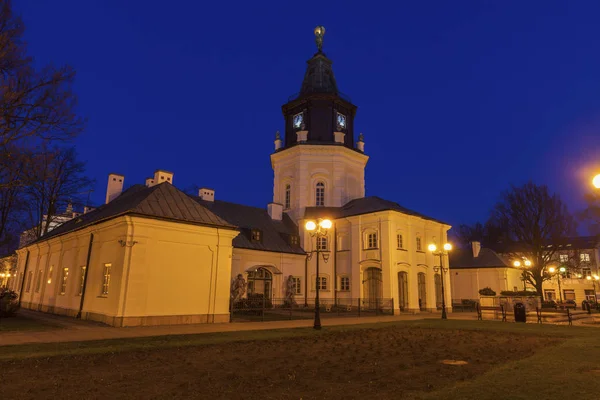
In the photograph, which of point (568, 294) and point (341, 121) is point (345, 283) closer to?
point (341, 121)

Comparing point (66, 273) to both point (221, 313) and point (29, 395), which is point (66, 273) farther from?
point (29, 395)

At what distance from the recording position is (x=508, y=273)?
145 feet

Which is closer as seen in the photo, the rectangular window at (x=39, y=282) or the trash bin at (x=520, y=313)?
the trash bin at (x=520, y=313)

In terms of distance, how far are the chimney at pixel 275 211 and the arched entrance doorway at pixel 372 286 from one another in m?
9.75

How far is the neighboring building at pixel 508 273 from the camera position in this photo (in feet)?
145

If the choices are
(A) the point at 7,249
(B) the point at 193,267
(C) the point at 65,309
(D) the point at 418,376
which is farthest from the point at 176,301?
(A) the point at 7,249

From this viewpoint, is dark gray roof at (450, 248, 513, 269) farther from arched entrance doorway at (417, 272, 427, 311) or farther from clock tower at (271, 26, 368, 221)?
clock tower at (271, 26, 368, 221)

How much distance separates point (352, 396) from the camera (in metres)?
6.34

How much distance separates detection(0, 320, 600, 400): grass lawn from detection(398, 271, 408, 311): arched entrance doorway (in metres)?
17.0

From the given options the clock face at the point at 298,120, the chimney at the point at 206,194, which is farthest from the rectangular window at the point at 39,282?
the clock face at the point at 298,120

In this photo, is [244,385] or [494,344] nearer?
[244,385]

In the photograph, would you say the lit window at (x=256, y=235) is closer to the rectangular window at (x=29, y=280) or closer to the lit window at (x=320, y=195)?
the lit window at (x=320, y=195)

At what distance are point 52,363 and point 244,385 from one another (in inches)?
198

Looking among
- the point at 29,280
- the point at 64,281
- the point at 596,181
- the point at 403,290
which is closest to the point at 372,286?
the point at 403,290
